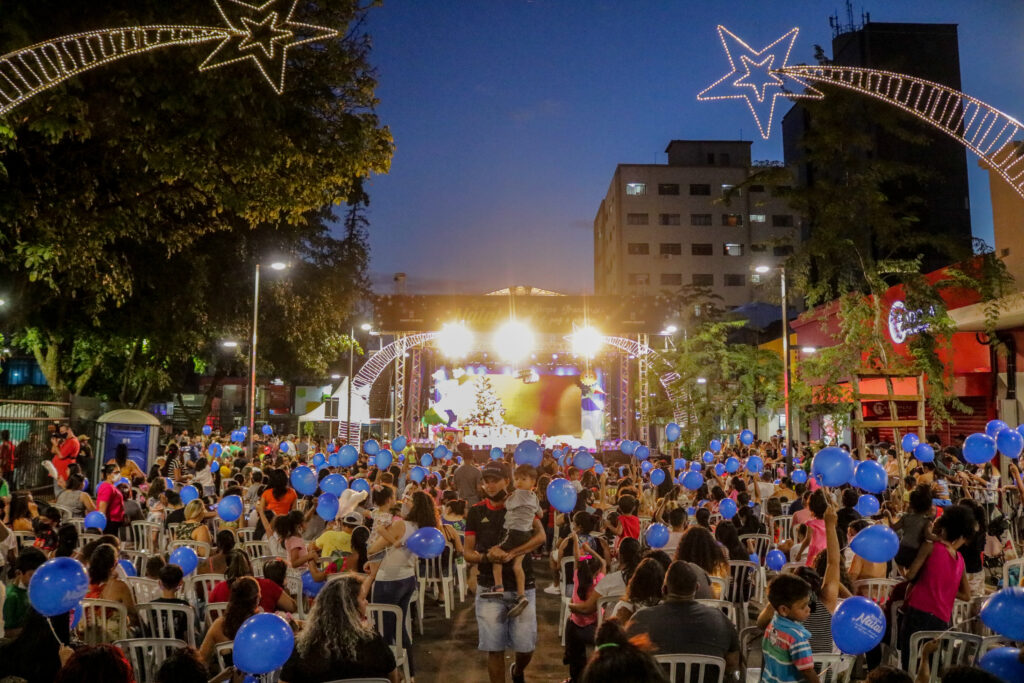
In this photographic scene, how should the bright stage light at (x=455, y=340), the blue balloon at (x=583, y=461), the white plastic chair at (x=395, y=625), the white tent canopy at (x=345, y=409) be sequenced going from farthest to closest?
the white tent canopy at (x=345, y=409) → the bright stage light at (x=455, y=340) → the blue balloon at (x=583, y=461) → the white plastic chair at (x=395, y=625)

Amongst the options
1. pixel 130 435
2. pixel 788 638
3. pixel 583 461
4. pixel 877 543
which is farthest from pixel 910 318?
pixel 130 435

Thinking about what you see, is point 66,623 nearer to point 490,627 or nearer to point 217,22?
point 490,627

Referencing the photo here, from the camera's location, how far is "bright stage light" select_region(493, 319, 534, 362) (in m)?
26.4

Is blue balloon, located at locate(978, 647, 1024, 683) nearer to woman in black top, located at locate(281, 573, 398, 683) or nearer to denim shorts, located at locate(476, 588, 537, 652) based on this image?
woman in black top, located at locate(281, 573, 398, 683)

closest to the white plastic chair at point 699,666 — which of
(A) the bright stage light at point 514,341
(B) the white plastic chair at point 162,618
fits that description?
(B) the white plastic chair at point 162,618

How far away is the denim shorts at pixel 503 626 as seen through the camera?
5.75 m

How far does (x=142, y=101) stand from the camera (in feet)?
34.2

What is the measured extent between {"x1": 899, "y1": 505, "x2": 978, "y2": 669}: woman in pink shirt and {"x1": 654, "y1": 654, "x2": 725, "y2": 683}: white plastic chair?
2150mm

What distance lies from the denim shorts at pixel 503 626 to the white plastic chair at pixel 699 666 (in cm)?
197

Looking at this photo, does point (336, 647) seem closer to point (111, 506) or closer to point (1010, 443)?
point (1010, 443)

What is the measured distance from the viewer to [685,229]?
5953 cm

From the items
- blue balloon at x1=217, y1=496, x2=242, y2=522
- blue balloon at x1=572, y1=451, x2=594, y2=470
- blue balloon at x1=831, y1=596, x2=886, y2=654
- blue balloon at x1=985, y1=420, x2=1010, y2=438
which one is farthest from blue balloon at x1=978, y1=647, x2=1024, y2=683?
blue balloon at x1=572, y1=451, x2=594, y2=470

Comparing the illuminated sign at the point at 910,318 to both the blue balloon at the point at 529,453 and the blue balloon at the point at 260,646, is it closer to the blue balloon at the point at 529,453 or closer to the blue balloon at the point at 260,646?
the blue balloon at the point at 529,453

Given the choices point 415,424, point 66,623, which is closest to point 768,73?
point 66,623
